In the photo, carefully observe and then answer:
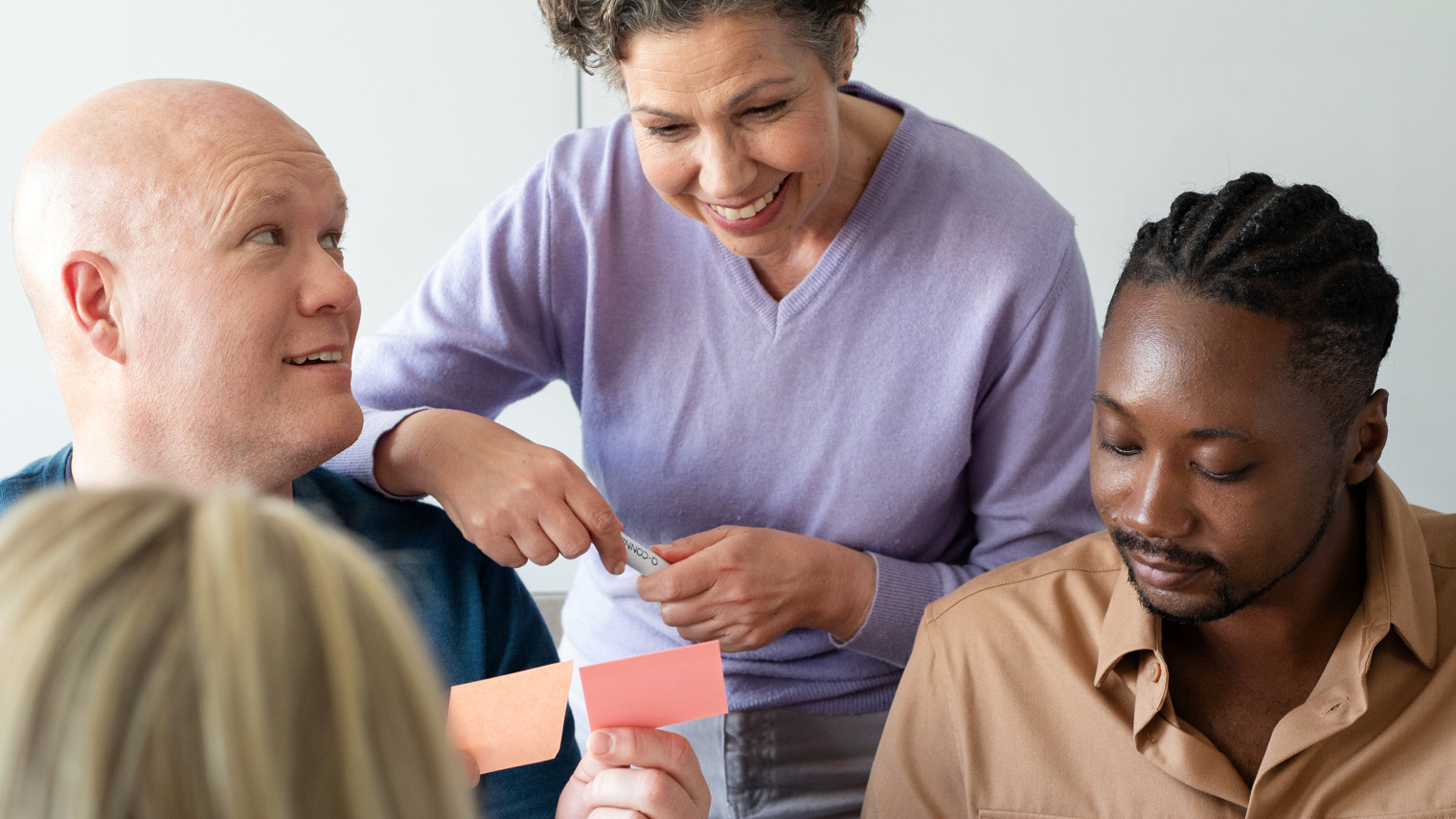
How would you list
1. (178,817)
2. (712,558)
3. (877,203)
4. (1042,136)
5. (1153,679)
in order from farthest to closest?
(1042,136)
(877,203)
(712,558)
(1153,679)
(178,817)

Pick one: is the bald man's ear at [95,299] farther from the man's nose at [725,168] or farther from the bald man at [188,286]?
the man's nose at [725,168]

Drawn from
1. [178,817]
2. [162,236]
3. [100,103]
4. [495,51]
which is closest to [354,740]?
[178,817]

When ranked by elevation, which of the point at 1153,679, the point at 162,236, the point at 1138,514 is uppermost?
the point at 162,236

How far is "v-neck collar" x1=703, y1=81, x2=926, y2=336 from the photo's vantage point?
1.44 metres

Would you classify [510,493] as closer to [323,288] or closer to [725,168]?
[323,288]

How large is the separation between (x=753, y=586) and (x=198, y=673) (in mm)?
884

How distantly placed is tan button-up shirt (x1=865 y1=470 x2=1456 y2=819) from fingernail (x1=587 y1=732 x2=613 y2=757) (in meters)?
0.34

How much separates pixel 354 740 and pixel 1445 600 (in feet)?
3.61

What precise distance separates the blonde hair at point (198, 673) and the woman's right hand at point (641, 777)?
51 centimetres

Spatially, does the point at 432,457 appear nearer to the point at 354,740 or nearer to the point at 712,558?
the point at 712,558

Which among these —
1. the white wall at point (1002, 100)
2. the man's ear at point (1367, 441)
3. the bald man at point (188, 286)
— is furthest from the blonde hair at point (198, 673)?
the white wall at point (1002, 100)

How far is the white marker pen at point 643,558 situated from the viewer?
1.25 m

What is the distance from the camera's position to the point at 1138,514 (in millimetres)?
1042

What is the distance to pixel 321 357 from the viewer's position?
1.11 m
